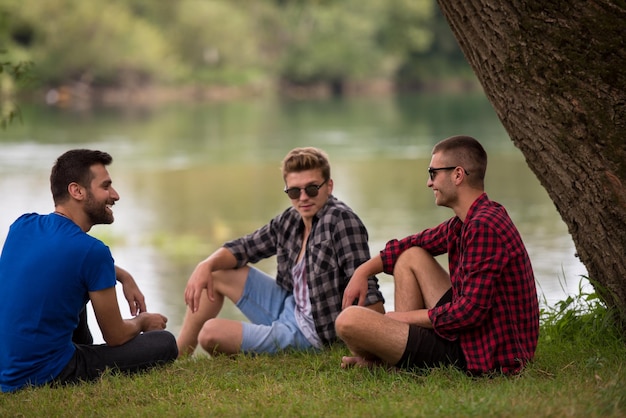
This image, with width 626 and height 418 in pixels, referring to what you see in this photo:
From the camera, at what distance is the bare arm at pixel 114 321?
177 inches

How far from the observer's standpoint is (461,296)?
4180 millimetres

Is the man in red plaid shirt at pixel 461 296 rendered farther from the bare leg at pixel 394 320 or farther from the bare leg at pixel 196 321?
the bare leg at pixel 196 321

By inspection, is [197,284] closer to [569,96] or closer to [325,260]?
[325,260]

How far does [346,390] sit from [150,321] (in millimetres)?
1163

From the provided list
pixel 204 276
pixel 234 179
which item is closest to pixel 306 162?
pixel 204 276

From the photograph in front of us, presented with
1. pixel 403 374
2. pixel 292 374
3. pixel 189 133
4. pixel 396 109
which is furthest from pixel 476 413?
pixel 396 109

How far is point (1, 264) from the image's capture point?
4.58 metres

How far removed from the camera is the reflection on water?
419 inches

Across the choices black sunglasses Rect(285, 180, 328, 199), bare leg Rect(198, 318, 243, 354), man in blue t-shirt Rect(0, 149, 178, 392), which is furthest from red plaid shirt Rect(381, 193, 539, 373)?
man in blue t-shirt Rect(0, 149, 178, 392)

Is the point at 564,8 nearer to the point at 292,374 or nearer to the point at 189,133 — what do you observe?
the point at 292,374

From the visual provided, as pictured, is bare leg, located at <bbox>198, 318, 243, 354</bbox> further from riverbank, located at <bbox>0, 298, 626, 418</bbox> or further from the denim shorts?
riverbank, located at <bbox>0, 298, 626, 418</bbox>

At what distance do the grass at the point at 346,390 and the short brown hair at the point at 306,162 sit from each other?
3.21 ft

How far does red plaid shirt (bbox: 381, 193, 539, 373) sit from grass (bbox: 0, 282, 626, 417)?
4.6 inches

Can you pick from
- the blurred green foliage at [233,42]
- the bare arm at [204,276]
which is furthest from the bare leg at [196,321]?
the blurred green foliage at [233,42]
